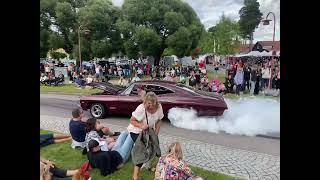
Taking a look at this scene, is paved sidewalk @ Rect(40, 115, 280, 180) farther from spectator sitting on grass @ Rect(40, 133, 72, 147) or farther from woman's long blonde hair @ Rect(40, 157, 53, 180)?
woman's long blonde hair @ Rect(40, 157, 53, 180)

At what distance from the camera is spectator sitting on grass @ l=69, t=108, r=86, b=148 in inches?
195

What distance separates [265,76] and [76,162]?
2.58 m

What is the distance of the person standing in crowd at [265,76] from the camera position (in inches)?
183

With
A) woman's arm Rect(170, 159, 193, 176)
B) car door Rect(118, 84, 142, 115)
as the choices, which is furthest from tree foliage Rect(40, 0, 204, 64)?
woman's arm Rect(170, 159, 193, 176)

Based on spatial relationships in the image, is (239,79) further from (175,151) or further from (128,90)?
(128,90)

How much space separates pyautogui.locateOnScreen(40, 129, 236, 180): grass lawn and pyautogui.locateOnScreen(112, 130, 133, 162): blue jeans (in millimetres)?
107

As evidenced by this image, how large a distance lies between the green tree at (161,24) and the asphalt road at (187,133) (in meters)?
0.92

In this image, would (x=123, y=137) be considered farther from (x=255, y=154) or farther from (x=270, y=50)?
(x=270, y=50)

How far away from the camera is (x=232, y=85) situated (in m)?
4.81

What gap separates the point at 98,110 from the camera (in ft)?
16.5

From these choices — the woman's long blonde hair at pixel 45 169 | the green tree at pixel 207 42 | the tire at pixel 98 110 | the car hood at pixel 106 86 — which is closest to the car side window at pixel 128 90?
the car hood at pixel 106 86
